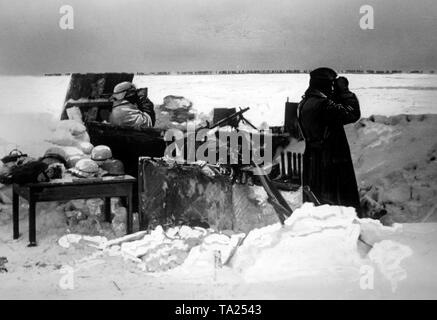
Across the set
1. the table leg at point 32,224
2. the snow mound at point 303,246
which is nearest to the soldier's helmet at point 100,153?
the table leg at point 32,224

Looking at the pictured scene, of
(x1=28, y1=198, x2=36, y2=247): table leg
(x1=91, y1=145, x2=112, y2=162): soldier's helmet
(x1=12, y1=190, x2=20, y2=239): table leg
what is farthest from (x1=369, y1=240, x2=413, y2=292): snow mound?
(x1=12, y1=190, x2=20, y2=239): table leg

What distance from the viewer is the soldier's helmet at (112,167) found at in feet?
12.7

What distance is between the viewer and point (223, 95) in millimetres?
3914

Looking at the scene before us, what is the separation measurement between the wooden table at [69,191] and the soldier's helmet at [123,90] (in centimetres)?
57

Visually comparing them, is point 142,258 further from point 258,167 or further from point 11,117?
point 11,117

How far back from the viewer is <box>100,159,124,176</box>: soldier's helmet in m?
3.88

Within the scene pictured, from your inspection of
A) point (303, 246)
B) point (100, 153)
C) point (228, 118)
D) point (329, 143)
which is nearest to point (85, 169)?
point (100, 153)

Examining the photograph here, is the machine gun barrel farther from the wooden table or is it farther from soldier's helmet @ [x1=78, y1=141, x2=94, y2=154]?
soldier's helmet @ [x1=78, y1=141, x2=94, y2=154]

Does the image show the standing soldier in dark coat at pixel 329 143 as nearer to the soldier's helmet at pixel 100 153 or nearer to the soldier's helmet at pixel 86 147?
the soldier's helmet at pixel 100 153

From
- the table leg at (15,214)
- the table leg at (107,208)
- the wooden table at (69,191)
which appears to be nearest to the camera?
the wooden table at (69,191)

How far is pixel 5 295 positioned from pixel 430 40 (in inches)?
135

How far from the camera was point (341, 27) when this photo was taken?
3850mm

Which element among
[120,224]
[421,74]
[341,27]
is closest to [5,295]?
[120,224]
